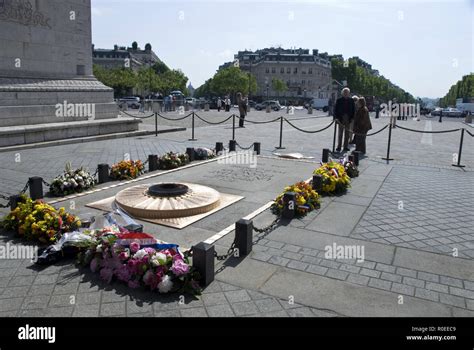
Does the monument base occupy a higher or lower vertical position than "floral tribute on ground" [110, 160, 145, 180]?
higher

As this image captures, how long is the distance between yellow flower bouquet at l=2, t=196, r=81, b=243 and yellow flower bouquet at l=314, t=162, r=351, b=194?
4.78m

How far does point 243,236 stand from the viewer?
5.19 metres

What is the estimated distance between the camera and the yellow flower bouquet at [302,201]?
22.5ft

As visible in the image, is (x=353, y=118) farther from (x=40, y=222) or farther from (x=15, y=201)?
(x=40, y=222)

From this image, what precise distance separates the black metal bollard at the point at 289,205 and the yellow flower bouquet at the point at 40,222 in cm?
312

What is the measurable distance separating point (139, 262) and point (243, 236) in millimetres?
1383

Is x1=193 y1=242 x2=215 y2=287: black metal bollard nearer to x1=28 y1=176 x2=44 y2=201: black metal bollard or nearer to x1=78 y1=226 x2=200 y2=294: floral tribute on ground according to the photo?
x1=78 y1=226 x2=200 y2=294: floral tribute on ground

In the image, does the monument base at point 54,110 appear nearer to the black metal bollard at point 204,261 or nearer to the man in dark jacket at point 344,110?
the man in dark jacket at point 344,110

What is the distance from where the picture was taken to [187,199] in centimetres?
719

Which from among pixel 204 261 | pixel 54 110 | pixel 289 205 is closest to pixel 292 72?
pixel 54 110

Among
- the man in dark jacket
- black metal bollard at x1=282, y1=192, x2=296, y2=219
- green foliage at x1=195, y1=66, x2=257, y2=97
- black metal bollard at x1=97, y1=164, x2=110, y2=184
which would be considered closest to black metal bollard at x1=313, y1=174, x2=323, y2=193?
black metal bollard at x1=282, y1=192, x2=296, y2=219

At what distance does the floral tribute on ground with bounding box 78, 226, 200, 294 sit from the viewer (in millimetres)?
4262

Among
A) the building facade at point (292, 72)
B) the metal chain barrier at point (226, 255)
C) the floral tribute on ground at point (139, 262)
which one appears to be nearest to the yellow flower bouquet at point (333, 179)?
the metal chain barrier at point (226, 255)

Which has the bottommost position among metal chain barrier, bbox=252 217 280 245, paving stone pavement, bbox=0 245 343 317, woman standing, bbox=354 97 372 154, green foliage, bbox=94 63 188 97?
paving stone pavement, bbox=0 245 343 317
